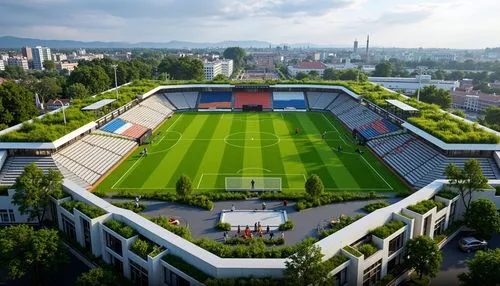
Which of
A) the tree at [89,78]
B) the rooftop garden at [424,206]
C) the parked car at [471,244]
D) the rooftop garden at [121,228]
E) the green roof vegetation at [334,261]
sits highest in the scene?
the tree at [89,78]

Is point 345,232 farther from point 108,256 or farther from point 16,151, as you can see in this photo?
point 16,151

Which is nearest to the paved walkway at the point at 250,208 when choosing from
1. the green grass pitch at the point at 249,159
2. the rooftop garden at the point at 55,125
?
the green grass pitch at the point at 249,159

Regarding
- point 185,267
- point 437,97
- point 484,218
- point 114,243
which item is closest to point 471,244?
point 484,218

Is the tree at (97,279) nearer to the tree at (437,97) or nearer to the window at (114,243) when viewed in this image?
the window at (114,243)

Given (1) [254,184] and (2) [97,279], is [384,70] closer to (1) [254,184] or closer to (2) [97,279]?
(1) [254,184]

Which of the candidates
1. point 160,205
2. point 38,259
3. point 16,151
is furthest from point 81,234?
point 16,151

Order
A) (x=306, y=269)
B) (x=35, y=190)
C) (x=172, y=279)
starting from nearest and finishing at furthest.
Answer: (x=306, y=269) < (x=172, y=279) < (x=35, y=190)
